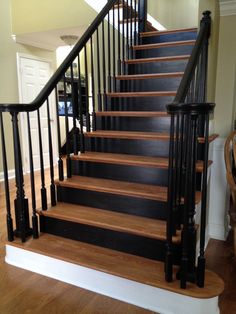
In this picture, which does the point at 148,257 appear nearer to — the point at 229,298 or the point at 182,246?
the point at 182,246

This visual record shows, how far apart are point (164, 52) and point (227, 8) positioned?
3.62ft

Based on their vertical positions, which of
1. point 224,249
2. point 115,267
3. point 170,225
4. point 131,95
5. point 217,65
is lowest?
point 224,249

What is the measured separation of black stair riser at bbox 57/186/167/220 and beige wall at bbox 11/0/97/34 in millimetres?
2594

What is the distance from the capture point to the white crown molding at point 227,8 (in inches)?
87.4

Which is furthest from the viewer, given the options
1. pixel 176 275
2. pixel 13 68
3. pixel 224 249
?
pixel 13 68

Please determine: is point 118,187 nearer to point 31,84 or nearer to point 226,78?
point 226,78

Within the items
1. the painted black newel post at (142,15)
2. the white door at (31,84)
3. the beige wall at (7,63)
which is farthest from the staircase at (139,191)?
the white door at (31,84)

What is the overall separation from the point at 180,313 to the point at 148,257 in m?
0.39

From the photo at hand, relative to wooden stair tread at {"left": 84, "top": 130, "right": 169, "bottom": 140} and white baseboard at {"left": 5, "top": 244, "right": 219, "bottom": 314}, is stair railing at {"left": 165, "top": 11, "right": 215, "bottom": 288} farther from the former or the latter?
wooden stair tread at {"left": 84, "top": 130, "right": 169, "bottom": 140}

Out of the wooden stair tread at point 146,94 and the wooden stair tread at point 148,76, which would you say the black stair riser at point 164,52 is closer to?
the wooden stair tread at point 148,76

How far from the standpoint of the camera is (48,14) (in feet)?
13.2

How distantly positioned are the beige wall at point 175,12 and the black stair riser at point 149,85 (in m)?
1.62

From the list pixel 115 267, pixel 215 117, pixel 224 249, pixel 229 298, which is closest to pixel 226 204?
pixel 224 249

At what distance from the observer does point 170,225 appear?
160 centimetres
